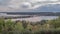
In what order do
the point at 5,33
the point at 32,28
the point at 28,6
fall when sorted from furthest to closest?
the point at 28,6 → the point at 32,28 → the point at 5,33

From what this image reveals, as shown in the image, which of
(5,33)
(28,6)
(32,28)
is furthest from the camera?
(28,6)

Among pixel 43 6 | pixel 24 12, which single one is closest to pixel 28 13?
pixel 24 12

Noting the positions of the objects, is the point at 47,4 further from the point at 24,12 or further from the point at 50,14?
the point at 24,12

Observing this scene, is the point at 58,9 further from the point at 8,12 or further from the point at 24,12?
the point at 8,12

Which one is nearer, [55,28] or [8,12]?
[55,28]

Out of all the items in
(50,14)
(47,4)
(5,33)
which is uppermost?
(47,4)

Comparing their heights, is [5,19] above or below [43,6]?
below
